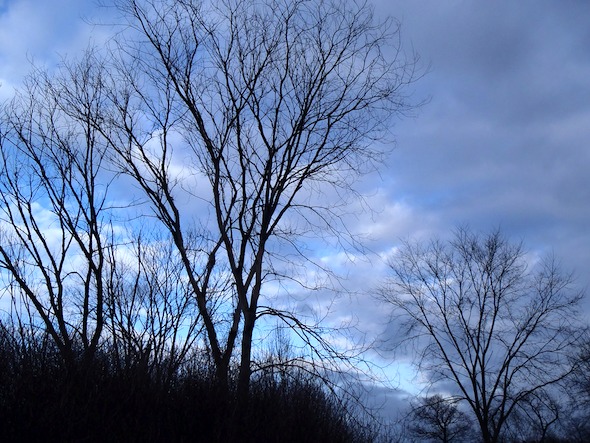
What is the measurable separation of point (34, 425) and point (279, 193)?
20.0 feet

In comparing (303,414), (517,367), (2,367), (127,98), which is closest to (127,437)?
(2,367)

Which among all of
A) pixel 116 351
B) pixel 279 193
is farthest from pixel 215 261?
pixel 116 351

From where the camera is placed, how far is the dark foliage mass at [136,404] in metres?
7.43

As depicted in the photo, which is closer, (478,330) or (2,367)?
(2,367)

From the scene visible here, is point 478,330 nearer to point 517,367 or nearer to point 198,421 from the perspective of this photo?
point 517,367

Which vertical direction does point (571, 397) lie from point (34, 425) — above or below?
above

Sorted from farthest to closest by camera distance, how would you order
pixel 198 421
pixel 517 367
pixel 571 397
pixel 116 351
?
pixel 571 397, pixel 517 367, pixel 116 351, pixel 198 421

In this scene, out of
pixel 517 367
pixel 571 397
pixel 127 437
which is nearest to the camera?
pixel 127 437

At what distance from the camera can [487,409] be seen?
33.2 meters

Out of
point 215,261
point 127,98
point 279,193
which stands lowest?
point 215,261

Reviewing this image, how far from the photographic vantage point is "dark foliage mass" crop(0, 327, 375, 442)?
24.4 feet

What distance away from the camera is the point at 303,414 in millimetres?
10328

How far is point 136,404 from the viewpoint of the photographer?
8.45 metres

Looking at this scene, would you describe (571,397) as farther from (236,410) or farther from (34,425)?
(34,425)
